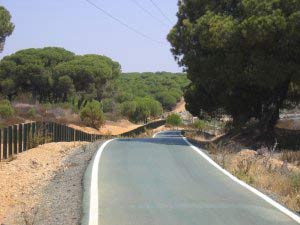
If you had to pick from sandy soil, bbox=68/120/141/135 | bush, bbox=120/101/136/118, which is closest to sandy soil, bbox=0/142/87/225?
sandy soil, bbox=68/120/141/135

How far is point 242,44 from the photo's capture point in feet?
85.9

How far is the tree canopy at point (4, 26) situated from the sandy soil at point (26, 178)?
986 inches

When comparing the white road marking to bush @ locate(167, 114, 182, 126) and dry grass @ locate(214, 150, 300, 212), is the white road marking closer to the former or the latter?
dry grass @ locate(214, 150, 300, 212)

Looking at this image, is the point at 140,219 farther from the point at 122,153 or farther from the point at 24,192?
the point at 122,153

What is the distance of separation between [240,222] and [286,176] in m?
6.01

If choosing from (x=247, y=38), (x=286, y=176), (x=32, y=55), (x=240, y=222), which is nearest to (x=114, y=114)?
(x=32, y=55)

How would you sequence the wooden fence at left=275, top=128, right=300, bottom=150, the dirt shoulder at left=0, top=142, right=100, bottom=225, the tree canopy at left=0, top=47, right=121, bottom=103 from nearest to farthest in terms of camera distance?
the dirt shoulder at left=0, top=142, right=100, bottom=225 → the wooden fence at left=275, top=128, right=300, bottom=150 → the tree canopy at left=0, top=47, right=121, bottom=103

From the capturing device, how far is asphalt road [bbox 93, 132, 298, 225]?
31.5 feet

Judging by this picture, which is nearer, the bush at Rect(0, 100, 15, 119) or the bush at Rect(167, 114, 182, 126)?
the bush at Rect(0, 100, 15, 119)

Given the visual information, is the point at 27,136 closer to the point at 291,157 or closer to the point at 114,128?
the point at 291,157

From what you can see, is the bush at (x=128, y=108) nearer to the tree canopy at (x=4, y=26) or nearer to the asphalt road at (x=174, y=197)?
the tree canopy at (x=4, y=26)

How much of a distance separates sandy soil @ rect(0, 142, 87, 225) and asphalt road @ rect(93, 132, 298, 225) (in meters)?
1.55

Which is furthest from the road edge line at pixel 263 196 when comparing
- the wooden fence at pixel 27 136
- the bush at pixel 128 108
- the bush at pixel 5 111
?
the bush at pixel 128 108

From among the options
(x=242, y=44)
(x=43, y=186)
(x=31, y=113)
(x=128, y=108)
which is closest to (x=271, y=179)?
(x=43, y=186)
